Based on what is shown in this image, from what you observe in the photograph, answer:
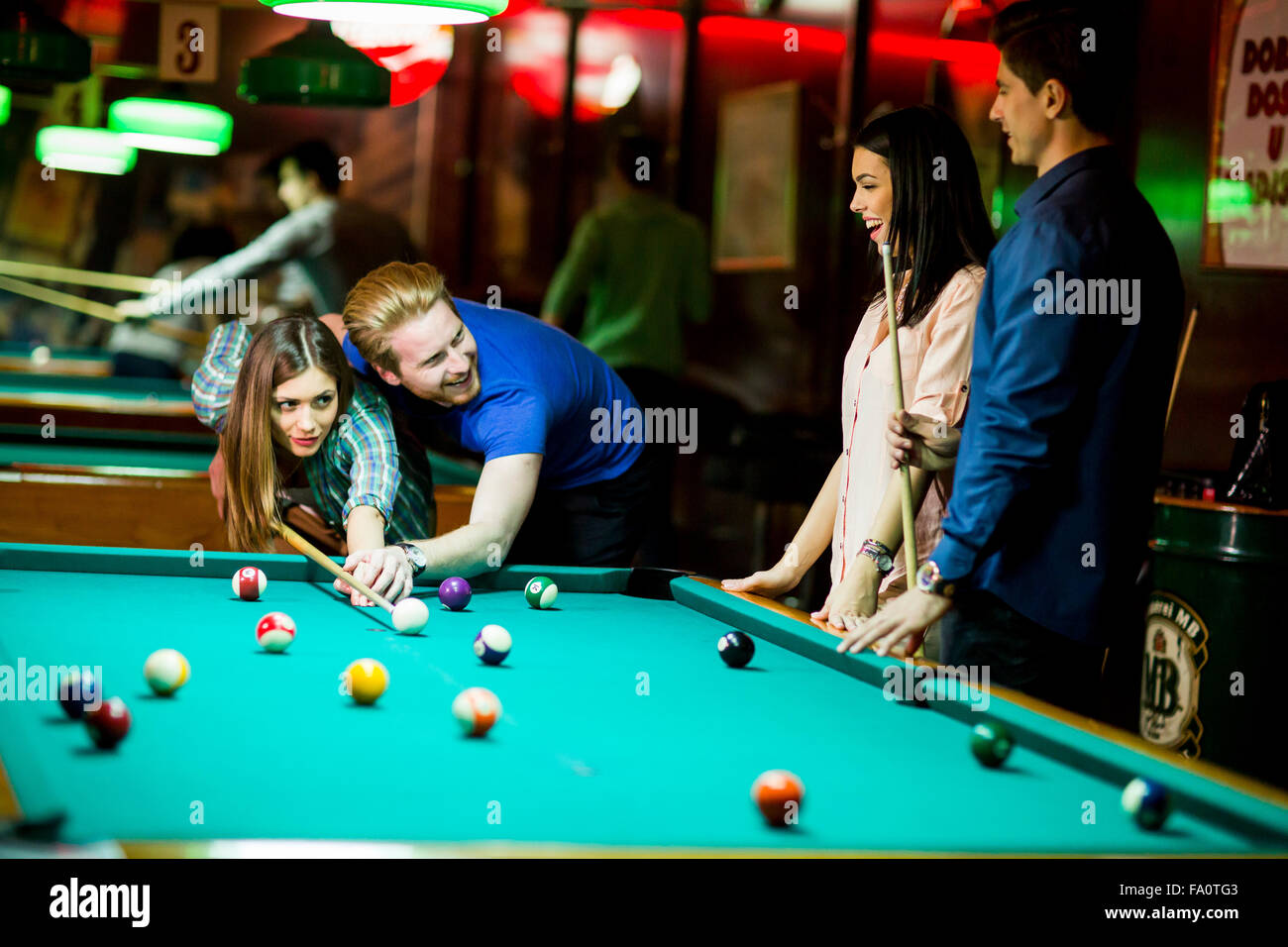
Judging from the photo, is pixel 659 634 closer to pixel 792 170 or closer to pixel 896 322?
pixel 896 322

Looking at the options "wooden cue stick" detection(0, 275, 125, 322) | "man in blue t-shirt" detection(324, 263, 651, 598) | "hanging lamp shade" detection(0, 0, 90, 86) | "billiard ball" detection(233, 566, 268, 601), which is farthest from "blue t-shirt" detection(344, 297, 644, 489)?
"wooden cue stick" detection(0, 275, 125, 322)

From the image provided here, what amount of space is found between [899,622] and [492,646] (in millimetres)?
571

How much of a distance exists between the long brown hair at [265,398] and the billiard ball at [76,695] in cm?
136

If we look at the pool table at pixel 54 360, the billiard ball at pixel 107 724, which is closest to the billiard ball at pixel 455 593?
the billiard ball at pixel 107 724

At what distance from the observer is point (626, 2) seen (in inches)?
329

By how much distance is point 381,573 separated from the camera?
253 centimetres

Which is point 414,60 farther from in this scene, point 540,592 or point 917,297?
point 917,297

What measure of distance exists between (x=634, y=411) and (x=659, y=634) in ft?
3.64

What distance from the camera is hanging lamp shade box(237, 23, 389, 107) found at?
164 inches

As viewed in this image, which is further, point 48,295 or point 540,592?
point 48,295

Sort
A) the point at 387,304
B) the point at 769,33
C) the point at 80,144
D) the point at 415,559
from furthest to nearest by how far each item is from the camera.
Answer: the point at 80,144 → the point at 769,33 → the point at 387,304 → the point at 415,559

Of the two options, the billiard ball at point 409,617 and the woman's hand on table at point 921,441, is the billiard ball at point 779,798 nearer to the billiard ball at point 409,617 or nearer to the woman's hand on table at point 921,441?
the woman's hand on table at point 921,441

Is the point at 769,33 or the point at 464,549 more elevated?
the point at 769,33

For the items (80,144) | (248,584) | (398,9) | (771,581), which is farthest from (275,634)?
(80,144)
